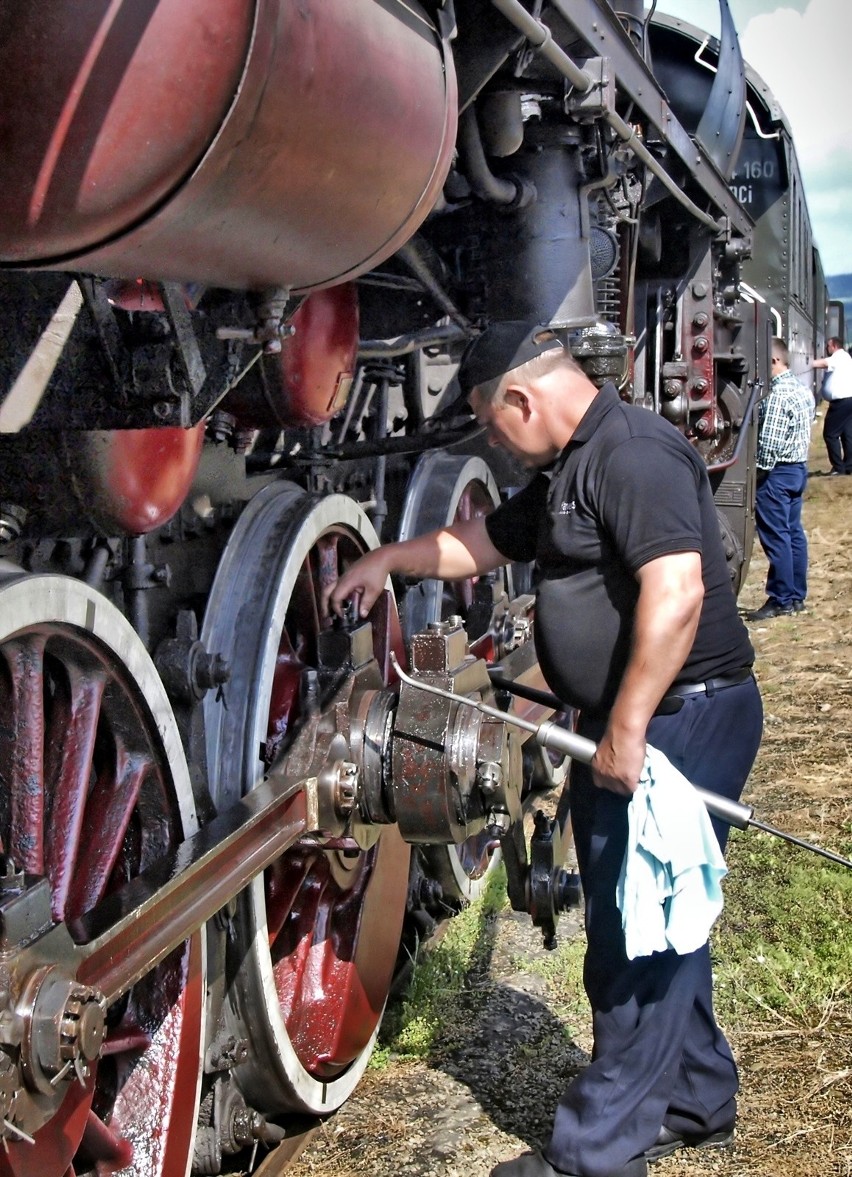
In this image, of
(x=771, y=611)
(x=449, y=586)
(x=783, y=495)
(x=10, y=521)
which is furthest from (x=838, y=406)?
(x=10, y=521)

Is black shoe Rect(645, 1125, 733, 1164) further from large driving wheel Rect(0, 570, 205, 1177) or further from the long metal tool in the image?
large driving wheel Rect(0, 570, 205, 1177)

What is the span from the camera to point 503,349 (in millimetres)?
2328

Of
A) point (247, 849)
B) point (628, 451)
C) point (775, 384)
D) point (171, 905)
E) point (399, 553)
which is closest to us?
point (171, 905)

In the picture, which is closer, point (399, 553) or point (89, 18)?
point (89, 18)

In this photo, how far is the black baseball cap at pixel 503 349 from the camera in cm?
232

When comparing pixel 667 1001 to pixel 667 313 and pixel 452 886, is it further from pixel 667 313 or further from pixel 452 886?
pixel 667 313

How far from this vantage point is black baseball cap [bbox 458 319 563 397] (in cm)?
232

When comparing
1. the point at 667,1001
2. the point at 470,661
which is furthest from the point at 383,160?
the point at 667,1001

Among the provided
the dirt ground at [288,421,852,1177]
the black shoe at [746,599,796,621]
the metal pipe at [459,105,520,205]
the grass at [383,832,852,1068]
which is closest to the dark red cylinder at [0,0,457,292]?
the metal pipe at [459,105,520,205]

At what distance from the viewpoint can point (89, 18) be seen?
1066 millimetres

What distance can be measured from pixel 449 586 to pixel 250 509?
1.46 m

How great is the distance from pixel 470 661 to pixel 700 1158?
1211mm

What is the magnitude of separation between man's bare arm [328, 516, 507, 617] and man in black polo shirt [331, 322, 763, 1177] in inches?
15.6

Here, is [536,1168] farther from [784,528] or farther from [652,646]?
[784,528]
